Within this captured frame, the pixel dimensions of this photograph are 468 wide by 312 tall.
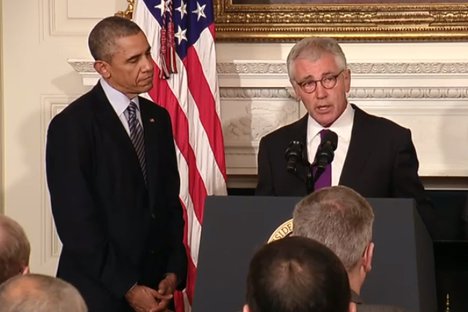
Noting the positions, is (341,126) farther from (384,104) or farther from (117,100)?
(384,104)

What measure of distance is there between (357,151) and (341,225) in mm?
1637

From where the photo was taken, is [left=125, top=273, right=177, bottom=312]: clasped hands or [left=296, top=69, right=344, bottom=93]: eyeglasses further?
[left=296, top=69, right=344, bottom=93]: eyeglasses

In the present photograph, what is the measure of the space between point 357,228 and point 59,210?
1831 mm

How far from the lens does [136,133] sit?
15.3 feet

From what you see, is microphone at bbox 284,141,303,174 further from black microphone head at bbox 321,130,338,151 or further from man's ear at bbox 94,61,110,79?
man's ear at bbox 94,61,110,79

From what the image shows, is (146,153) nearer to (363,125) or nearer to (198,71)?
(363,125)

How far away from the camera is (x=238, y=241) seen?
3.61 m

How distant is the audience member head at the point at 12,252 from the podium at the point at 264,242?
29.3 inches

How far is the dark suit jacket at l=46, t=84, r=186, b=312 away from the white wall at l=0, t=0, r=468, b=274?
5.64 ft

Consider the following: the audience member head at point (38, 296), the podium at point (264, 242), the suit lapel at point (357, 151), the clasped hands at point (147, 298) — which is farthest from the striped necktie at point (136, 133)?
the audience member head at point (38, 296)

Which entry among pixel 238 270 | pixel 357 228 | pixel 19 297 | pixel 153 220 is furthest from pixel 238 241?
pixel 19 297

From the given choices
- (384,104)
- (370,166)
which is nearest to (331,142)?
(370,166)

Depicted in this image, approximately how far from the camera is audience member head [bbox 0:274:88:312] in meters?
2.26

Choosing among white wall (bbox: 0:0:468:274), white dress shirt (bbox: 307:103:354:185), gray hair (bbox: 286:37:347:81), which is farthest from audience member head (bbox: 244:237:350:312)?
white wall (bbox: 0:0:468:274)
